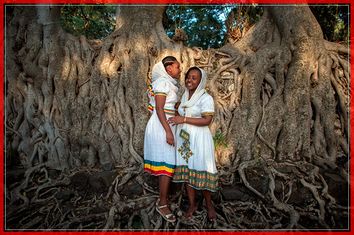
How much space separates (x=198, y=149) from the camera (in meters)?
2.57

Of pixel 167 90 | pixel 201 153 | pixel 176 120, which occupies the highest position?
pixel 167 90

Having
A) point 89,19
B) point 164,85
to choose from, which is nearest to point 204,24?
point 89,19

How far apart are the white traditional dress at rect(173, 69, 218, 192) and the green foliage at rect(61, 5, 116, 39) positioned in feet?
20.2

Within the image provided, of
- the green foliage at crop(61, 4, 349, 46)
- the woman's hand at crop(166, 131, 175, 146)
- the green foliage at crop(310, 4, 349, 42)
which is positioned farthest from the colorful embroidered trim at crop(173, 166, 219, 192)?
the green foliage at crop(310, 4, 349, 42)

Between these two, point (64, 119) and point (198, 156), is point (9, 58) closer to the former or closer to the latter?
point (64, 119)

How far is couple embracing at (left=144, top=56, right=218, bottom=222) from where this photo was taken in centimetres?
257

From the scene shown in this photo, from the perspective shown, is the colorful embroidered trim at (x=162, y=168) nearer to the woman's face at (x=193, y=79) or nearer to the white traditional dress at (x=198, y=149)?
the white traditional dress at (x=198, y=149)

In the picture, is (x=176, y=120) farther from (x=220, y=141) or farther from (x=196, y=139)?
(x=220, y=141)

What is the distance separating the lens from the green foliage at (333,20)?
18.4 ft

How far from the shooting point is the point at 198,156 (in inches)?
101

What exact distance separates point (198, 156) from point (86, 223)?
4.48ft

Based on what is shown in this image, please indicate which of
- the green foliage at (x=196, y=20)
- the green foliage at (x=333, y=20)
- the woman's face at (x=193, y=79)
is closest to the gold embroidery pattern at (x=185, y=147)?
the woman's face at (x=193, y=79)

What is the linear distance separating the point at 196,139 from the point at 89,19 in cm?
712

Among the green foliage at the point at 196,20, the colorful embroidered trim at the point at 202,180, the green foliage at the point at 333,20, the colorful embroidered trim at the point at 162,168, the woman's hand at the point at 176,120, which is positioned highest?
the green foliage at the point at 196,20
